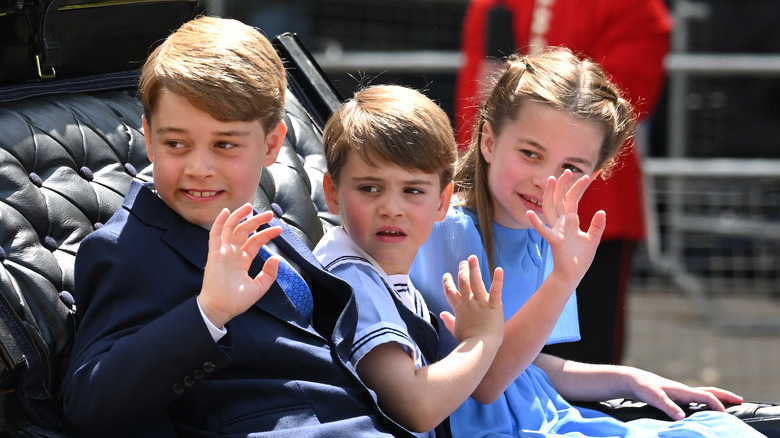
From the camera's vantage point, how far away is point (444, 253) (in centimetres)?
214

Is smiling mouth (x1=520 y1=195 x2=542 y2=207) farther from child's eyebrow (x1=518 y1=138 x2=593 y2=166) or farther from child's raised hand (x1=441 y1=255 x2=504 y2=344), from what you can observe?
child's raised hand (x1=441 y1=255 x2=504 y2=344)

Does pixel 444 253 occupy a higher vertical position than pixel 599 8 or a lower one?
lower

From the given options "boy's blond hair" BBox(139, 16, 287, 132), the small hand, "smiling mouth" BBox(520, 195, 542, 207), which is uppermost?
"boy's blond hair" BBox(139, 16, 287, 132)

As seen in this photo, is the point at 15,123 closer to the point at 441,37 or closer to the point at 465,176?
the point at 465,176

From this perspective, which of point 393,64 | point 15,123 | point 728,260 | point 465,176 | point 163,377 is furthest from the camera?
point 728,260

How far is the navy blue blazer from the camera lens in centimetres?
159

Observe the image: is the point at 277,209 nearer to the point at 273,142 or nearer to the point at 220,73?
the point at 273,142

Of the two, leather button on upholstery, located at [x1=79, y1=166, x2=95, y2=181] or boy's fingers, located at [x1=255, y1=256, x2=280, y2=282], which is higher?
leather button on upholstery, located at [x1=79, y1=166, x2=95, y2=181]

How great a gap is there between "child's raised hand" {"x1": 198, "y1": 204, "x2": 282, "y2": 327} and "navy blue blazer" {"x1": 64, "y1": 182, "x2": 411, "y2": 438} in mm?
30

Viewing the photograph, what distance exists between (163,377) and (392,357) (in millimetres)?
366

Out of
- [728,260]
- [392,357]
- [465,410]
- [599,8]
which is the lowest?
[728,260]

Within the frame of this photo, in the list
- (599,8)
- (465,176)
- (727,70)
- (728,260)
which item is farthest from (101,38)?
(728,260)

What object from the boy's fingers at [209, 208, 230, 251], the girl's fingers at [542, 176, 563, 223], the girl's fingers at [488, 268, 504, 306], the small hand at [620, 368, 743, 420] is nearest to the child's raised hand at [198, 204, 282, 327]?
the boy's fingers at [209, 208, 230, 251]

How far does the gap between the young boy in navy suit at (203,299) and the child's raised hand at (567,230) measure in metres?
0.37
